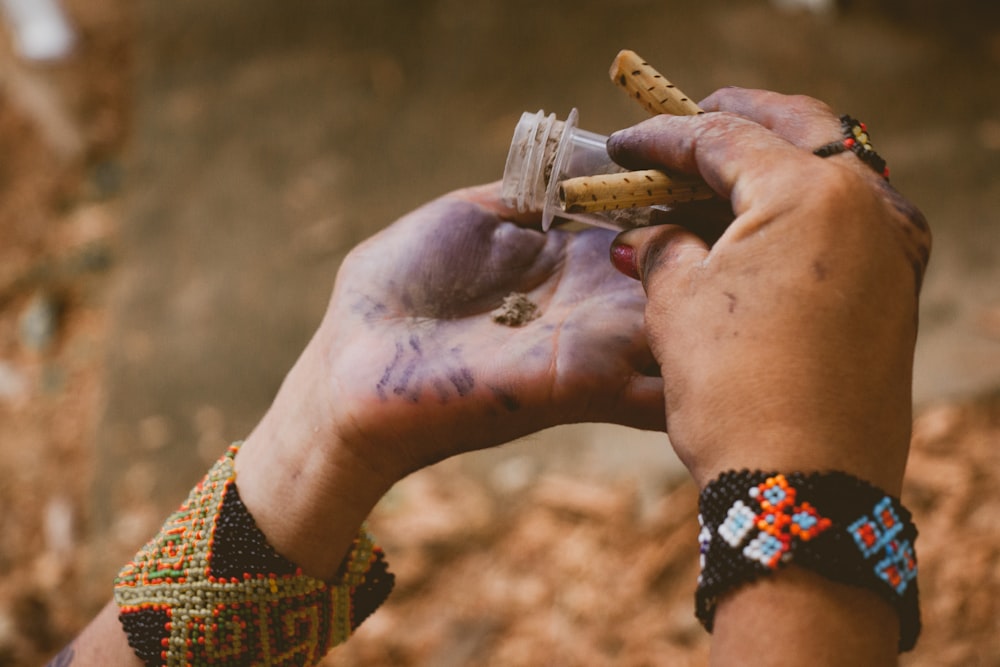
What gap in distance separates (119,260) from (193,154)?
44 cm

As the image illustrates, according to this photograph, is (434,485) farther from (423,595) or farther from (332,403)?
(332,403)

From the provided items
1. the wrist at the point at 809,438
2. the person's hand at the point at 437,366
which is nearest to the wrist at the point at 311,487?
the person's hand at the point at 437,366

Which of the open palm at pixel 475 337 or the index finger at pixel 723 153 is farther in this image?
the open palm at pixel 475 337

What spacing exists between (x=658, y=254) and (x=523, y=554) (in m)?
1.25

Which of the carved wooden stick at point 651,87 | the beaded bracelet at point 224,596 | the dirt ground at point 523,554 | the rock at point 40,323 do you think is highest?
the carved wooden stick at point 651,87

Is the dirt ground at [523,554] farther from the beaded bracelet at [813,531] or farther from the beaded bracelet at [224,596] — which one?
the beaded bracelet at [813,531]

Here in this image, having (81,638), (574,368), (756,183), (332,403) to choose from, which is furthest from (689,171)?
(81,638)

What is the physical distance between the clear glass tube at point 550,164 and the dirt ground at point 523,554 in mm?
1006

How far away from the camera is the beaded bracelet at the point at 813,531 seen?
27.3 inches

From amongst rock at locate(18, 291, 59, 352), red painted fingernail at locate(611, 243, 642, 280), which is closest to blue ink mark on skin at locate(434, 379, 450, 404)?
red painted fingernail at locate(611, 243, 642, 280)

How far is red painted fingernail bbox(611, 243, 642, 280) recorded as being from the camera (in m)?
0.94

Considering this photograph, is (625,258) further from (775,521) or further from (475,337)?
(775,521)

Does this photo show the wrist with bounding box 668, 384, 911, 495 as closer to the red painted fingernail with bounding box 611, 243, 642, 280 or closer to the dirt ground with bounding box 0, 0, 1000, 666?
the red painted fingernail with bounding box 611, 243, 642, 280

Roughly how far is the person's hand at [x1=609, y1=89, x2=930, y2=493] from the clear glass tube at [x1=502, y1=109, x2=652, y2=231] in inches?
10.1
